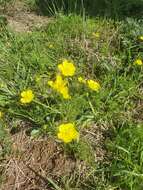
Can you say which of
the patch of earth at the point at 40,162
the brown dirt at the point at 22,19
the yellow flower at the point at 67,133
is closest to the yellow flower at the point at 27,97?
the patch of earth at the point at 40,162

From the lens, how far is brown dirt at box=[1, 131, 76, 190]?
108 inches

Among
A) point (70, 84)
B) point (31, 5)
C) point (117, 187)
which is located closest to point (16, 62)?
point (70, 84)

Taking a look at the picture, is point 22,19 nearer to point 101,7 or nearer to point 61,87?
point 101,7

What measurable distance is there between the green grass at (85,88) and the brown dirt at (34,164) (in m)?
0.08

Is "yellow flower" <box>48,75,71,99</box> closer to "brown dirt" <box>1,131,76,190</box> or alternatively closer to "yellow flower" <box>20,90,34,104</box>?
"yellow flower" <box>20,90,34,104</box>

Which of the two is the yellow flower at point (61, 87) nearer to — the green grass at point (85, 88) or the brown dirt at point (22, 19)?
the green grass at point (85, 88)

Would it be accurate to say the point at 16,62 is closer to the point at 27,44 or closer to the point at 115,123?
the point at 27,44

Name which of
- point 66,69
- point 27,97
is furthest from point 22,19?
point 27,97

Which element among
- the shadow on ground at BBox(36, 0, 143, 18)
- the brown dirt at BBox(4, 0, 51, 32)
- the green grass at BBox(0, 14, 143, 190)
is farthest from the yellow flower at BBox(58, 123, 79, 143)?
the shadow on ground at BBox(36, 0, 143, 18)

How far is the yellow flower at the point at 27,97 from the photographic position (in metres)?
2.87

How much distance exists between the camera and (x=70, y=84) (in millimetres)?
3098

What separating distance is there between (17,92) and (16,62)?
307mm

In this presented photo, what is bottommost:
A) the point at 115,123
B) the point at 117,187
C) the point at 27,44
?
the point at 117,187

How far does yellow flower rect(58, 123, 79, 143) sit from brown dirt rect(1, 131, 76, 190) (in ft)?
0.61
